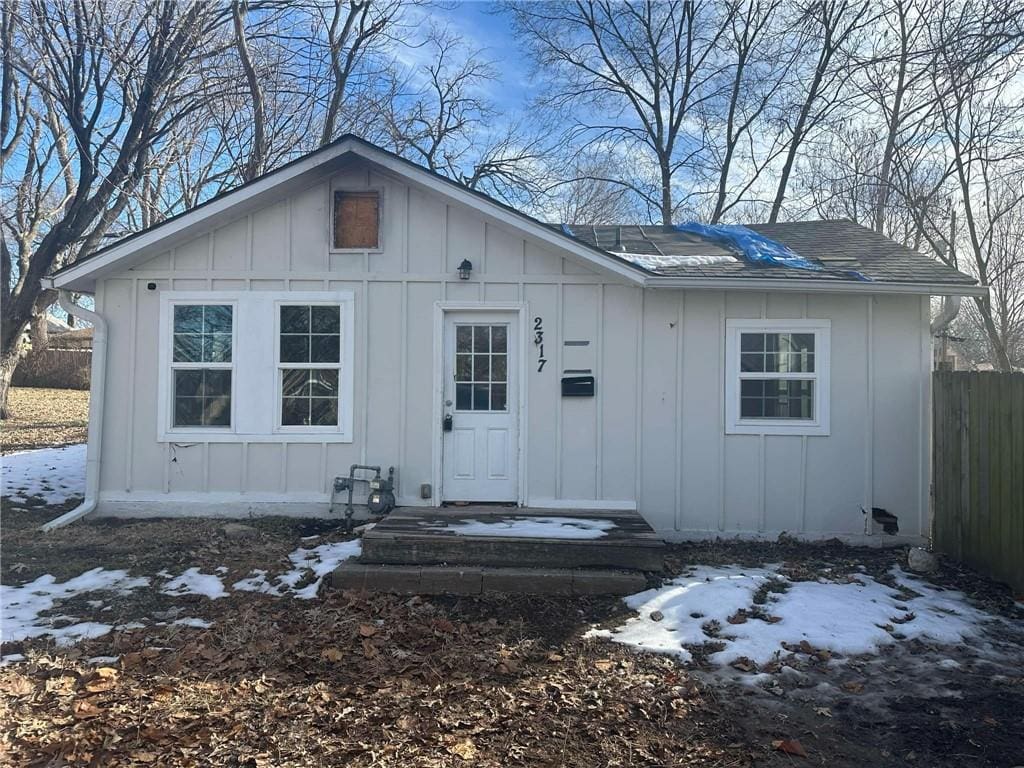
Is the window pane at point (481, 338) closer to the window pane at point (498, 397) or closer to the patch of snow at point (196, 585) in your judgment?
the window pane at point (498, 397)

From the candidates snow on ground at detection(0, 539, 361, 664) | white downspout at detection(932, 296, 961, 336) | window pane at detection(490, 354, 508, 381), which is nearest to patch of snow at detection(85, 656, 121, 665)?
snow on ground at detection(0, 539, 361, 664)

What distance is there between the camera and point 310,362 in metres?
7.22

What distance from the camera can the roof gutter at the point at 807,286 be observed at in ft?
22.0

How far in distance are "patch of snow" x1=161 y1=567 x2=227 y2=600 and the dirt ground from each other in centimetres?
14

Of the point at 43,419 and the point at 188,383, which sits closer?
the point at 188,383

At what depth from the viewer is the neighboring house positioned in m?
7.07

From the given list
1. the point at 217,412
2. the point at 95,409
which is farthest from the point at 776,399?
the point at 95,409

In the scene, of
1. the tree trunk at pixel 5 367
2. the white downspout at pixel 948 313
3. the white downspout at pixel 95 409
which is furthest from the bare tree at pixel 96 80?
the white downspout at pixel 948 313

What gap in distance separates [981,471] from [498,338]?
4586 millimetres

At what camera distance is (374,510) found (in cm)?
700

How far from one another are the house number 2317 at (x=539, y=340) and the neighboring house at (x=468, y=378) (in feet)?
0.10

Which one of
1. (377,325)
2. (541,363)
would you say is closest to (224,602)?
(377,325)

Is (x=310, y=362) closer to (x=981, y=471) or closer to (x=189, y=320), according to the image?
(x=189, y=320)

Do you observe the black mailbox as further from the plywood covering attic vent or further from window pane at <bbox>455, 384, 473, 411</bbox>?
the plywood covering attic vent
